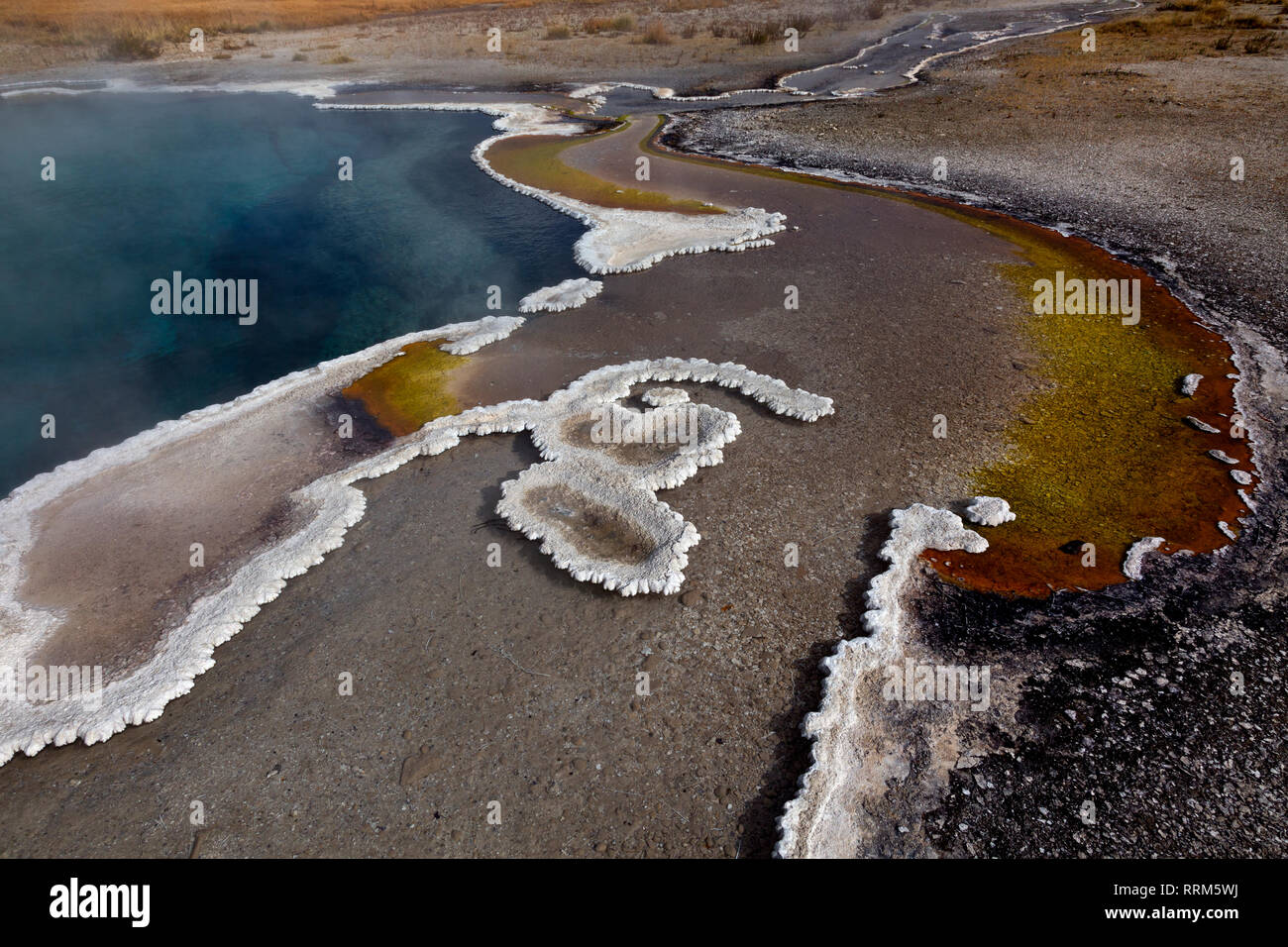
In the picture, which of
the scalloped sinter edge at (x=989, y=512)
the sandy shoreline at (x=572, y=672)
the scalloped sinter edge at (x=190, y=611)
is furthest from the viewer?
the scalloped sinter edge at (x=989, y=512)

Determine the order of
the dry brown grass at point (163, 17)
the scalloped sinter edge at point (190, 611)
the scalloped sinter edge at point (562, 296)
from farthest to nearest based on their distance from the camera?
the dry brown grass at point (163, 17)
the scalloped sinter edge at point (562, 296)
the scalloped sinter edge at point (190, 611)

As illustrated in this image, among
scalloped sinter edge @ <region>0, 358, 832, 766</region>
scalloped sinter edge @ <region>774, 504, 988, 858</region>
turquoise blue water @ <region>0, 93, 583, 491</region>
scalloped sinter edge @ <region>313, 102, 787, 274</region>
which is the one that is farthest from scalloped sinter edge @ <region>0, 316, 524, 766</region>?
scalloped sinter edge @ <region>313, 102, 787, 274</region>

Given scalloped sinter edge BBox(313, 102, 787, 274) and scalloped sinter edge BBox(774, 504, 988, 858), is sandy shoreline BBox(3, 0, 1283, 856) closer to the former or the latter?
scalloped sinter edge BBox(774, 504, 988, 858)

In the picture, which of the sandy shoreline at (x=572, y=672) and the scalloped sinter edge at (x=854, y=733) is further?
the sandy shoreline at (x=572, y=672)

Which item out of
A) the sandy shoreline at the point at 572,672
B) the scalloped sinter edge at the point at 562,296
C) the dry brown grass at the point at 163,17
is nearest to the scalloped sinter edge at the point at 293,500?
the sandy shoreline at the point at 572,672

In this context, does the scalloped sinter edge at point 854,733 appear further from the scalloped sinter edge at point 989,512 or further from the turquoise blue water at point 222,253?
the turquoise blue water at point 222,253

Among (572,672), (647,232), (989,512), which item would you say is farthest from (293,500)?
(647,232)
